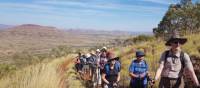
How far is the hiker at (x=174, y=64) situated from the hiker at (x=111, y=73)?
299 centimetres

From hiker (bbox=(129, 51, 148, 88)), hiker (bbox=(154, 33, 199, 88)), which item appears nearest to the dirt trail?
hiker (bbox=(129, 51, 148, 88))

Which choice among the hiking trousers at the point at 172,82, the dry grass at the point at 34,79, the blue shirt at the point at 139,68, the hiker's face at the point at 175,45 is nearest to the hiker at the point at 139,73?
the blue shirt at the point at 139,68

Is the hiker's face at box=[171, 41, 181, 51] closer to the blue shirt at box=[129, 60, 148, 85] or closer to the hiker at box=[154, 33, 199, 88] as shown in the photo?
the hiker at box=[154, 33, 199, 88]

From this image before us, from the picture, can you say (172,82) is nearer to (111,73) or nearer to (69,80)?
(111,73)

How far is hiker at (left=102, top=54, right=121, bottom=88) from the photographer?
10.5 meters

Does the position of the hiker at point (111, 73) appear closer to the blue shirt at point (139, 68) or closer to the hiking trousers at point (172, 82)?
the blue shirt at point (139, 68)

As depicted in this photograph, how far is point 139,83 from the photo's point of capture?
968 cm

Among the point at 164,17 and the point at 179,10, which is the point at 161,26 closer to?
the point at 164,17

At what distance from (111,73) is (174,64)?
343 cm

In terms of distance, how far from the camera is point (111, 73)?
1057cm

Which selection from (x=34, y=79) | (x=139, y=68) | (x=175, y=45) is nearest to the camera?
(x=175, y=45)

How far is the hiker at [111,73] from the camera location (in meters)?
10.5

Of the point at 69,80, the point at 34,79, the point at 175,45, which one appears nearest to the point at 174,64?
the point at 175,45

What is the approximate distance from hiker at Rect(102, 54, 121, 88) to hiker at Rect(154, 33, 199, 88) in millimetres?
2995
